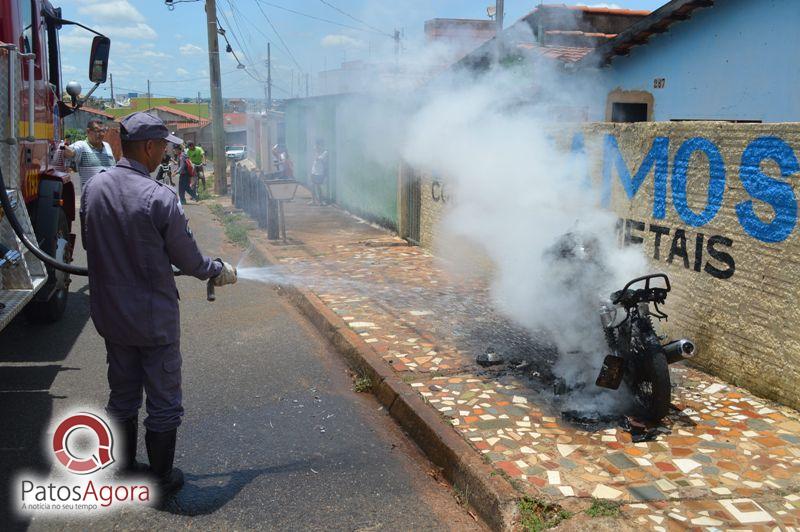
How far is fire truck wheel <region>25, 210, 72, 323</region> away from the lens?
606cm

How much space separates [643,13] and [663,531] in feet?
44.9

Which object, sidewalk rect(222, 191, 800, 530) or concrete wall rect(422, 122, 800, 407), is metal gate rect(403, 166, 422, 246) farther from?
concrete wall rect(422, 122, 800, 407)

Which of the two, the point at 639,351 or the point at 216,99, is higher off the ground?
the point at 216,99

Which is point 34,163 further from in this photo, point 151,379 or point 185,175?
point 185,175

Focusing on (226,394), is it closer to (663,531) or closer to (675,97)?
(663,531)

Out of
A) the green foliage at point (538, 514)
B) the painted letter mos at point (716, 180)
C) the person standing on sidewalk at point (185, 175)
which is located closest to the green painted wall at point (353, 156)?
the person standing on sidewalk at point (185, 175)

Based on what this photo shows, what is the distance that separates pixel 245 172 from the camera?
→ 15531 mm

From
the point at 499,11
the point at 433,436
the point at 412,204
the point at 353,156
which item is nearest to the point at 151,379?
the point at 433,436

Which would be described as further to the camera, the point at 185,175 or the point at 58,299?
the point at 185,175

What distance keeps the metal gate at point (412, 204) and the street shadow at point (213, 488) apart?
23.4 feet

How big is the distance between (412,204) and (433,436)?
717cm

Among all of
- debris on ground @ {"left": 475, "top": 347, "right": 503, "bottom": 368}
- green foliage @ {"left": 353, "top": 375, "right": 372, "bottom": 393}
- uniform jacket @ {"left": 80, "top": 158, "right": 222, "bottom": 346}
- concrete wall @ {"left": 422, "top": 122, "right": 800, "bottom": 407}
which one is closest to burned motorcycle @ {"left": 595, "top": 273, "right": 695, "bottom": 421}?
concrete wall @ {"left": 422, "top": 122, "right": 800, "bottom": 407}

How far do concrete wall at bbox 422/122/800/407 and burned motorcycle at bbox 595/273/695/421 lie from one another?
30.7 inches

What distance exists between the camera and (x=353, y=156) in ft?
50.5
